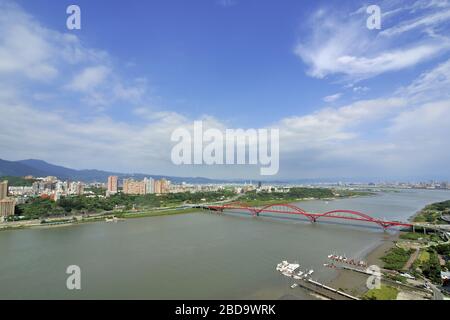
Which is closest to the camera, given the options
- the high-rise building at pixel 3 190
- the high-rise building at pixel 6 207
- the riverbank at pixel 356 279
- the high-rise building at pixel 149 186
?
the riverbank at pixel 356 279

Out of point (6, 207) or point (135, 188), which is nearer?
point (6, 207)

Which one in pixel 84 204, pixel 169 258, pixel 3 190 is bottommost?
pixel 169 258

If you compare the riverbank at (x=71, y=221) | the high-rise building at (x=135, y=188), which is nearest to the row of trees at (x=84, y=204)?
the riverbank at (x=71, y=221)

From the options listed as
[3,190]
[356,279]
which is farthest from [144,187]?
[356,279]

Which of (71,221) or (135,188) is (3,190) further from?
(135,188)

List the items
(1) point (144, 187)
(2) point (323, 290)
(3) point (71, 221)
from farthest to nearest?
(1) point (144, 187) → (3) point (71, 221) → (2) point (323, 290)

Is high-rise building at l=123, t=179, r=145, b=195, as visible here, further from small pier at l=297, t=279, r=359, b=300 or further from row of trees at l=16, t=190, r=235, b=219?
small pier at l=297, t=279, r=359, b=300

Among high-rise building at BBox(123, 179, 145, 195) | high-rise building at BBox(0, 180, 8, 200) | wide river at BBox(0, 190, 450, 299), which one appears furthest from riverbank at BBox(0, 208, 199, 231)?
high-rise building at BBox(123, 179, 145, 195)

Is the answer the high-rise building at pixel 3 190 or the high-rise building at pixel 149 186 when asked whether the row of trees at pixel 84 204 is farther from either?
the high-rise building at pixel 149 186
